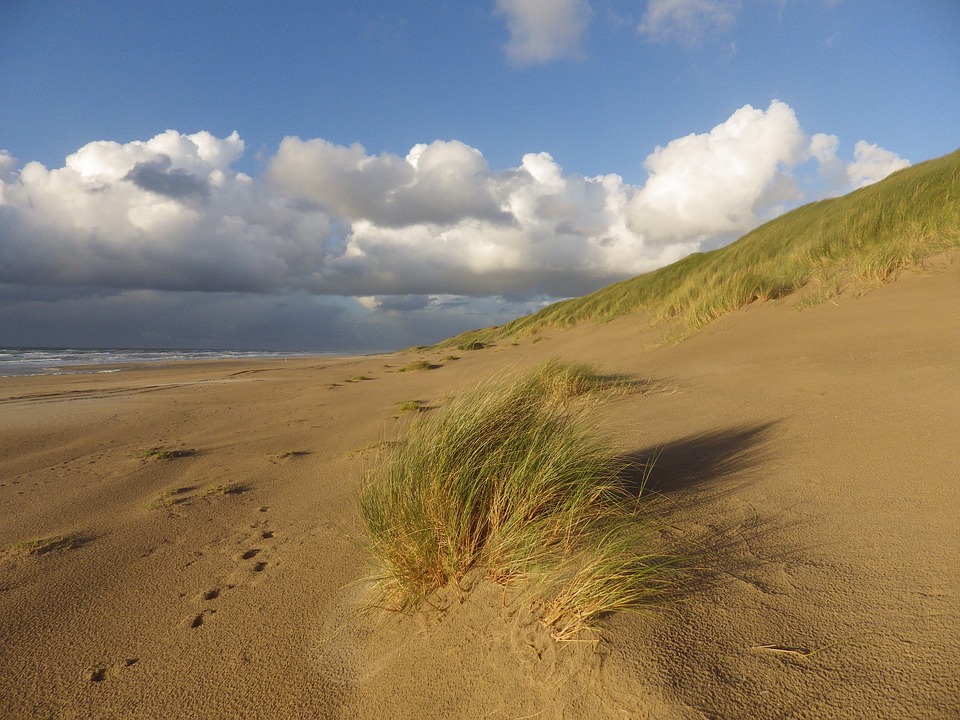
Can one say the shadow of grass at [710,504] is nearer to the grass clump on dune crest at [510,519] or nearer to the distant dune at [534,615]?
the distant dune at [534,615]

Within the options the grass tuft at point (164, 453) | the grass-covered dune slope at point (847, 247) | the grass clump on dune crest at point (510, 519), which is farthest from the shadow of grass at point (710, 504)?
the grass-covered dune slope at point (847, 247)

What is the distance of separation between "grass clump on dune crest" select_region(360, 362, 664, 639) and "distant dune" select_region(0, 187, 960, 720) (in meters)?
0.10

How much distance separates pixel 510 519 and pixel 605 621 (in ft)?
2.02

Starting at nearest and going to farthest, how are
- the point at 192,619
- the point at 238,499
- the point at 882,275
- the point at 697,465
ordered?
the point at 192,619, the point at 697,465, the point at 238,499, the point at 882,275

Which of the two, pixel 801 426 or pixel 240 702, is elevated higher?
pixel 801 426

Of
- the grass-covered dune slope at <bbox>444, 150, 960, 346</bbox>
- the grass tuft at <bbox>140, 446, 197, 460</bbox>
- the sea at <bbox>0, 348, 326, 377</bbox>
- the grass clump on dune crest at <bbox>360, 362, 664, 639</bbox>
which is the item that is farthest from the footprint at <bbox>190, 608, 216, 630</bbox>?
the sea at <bbox>0, 348, 326, 377</bbox>

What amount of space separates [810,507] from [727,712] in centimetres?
141

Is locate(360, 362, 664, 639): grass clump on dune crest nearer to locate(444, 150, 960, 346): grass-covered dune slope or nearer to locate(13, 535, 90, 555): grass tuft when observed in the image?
locate(13, 535, 90, 555): grass tuft

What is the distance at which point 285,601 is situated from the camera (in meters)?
2.30

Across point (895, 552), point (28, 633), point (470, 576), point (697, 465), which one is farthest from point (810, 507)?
point (28, 633)

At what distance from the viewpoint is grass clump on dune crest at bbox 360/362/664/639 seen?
1731mm

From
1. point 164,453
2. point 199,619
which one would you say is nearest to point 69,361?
point 164,453

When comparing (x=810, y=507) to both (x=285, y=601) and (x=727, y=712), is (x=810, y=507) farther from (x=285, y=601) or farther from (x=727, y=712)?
(x=285, y=601)

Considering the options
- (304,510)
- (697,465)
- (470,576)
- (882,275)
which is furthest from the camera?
(882,275)
